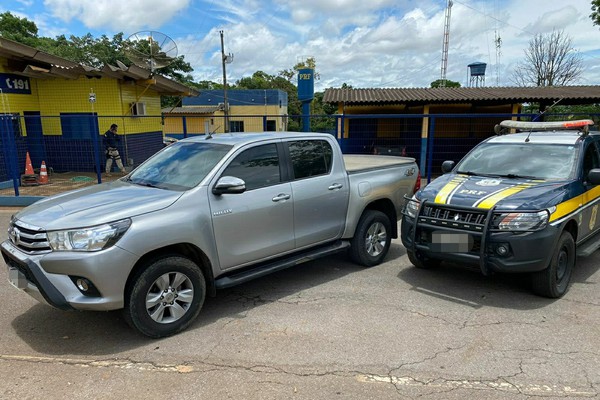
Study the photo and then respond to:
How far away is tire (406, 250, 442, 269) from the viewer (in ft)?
16.9

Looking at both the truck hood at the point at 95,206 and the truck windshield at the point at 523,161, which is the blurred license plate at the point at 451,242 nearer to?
the truck windshield at the point at 523,161

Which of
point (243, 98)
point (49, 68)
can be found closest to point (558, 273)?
point (49, 68)

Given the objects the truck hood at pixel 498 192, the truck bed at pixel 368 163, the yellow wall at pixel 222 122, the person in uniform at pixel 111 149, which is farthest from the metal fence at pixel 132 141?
the yellow wall at pixel 222 122

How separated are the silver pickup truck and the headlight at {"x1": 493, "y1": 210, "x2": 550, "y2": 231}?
1.73 m

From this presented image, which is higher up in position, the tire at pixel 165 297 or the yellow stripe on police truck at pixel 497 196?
the yellow stripe on police truck at pixel 497 196

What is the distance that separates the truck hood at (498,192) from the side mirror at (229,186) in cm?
215

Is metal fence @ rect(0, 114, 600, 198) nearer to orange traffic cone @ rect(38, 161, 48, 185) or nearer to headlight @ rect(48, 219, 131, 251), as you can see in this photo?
orange traffic cone @ rect(38, 161, 48, 185)

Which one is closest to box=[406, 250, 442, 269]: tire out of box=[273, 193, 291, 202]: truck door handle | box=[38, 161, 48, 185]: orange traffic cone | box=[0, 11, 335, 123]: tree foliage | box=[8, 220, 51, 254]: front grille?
box=[273, 193, 291, 202]: truck door handle

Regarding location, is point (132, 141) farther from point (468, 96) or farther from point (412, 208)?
point (412, 208)

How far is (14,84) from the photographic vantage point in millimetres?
13406

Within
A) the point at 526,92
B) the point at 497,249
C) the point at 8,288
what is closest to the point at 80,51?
the point at 526,92

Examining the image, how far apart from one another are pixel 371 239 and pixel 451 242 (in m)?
1.33

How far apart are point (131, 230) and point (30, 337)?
4.73 ft

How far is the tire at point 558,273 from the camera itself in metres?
4.33
